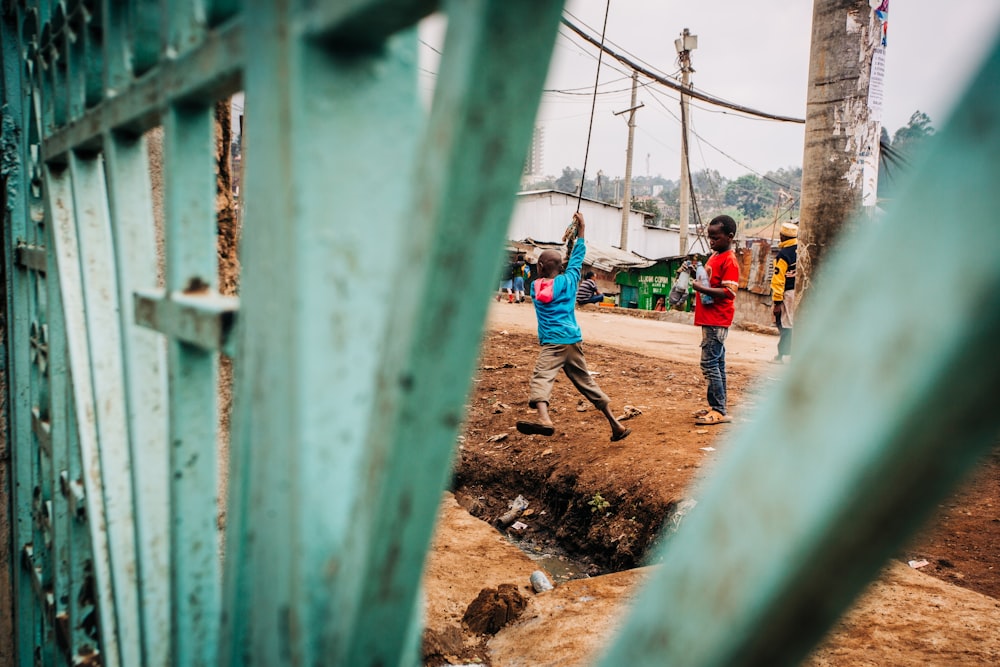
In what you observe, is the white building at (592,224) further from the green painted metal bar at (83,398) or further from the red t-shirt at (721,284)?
the green painted metal bar at (83,398)

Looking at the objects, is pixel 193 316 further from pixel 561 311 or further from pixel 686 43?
pixel 686 43

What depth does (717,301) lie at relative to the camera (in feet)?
16.3

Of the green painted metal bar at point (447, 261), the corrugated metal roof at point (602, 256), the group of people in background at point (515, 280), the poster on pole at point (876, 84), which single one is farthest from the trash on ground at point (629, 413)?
the corrugated metal roof at point (602, 256)

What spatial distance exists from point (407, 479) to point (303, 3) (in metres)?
0.42

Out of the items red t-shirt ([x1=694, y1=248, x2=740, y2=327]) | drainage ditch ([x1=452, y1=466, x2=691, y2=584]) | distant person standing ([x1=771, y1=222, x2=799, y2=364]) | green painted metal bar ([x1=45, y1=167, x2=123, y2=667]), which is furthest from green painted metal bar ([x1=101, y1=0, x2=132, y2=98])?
distant person standing ([x1=771, y1=222, x2=799, y2=364])

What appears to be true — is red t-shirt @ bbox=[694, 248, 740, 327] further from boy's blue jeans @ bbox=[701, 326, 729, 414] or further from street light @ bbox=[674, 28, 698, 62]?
street light @ bbox=[674, 28, 698, 62]

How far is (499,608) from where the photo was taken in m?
3.08

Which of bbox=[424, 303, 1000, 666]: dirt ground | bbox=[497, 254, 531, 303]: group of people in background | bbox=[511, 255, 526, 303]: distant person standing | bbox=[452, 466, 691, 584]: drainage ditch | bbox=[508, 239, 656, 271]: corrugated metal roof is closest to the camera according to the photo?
bbox=[424, 303, 1000, 666]: dirt ground

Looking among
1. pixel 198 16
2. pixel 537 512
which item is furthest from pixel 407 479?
pixel 537 512

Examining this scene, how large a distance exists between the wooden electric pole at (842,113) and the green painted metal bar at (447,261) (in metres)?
3.04

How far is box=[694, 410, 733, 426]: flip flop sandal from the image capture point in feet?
16.9

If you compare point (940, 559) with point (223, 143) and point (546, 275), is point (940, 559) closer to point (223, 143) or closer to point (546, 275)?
point (546, 275)

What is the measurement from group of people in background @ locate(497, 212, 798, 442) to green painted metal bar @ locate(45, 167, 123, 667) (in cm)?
391

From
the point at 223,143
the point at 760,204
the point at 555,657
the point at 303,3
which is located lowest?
the point at 555,657
